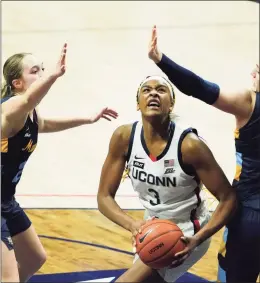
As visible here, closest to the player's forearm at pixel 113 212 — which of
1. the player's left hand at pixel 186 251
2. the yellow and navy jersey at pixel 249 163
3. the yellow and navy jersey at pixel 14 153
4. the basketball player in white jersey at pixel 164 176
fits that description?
the basketball player in white jersey at pixel 164 176

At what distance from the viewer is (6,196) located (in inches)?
135

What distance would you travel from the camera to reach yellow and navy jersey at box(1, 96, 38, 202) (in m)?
3.29

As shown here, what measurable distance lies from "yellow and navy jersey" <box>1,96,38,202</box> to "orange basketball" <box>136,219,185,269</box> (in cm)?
73

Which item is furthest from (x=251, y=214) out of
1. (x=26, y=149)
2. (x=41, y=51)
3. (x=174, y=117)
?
(x=41, y=51)

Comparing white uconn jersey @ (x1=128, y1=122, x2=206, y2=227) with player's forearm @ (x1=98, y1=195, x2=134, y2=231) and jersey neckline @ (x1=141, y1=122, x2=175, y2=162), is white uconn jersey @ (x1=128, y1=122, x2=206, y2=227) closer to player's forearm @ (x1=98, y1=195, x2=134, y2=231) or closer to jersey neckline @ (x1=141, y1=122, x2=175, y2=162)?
jersey neckline @ (x1=141, y1=122, x2=175, y2=162)

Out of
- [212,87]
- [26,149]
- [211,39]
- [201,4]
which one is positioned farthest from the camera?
[201,4]

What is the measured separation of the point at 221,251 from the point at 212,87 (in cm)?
87

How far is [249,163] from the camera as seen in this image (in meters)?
3.24

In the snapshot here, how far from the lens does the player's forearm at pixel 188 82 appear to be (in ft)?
9.98

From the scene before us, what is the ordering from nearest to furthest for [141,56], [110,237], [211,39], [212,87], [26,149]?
1. [212,87]
2. [26,149]
3. [110,237]
4. [141,56]
5. [211,39]

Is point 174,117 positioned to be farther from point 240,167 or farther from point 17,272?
point 17,272

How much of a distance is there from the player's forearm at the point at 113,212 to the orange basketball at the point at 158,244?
0.13 metres

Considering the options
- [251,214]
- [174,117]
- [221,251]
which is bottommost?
[221,251]

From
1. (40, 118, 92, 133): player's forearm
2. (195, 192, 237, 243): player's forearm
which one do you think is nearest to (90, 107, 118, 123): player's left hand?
(40, 118, 92, 133): player's forearm
